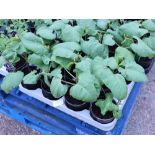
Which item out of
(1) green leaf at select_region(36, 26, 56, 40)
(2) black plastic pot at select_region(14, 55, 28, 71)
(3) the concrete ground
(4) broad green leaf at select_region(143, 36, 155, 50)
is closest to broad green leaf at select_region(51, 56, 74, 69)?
(1) green leaf at select_region(36, 26, 56, 40)

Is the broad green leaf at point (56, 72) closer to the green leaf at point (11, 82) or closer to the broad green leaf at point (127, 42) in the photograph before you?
the green leaf at point (11, 82)

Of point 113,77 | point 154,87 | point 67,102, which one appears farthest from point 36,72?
point 154,87

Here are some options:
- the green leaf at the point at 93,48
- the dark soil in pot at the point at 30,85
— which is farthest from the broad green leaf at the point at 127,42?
the dark soil in pot at the point at 30,85

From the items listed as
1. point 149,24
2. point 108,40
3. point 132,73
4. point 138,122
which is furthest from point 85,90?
point 138,122

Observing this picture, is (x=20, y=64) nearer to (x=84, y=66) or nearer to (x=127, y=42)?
(x=84, y=66)

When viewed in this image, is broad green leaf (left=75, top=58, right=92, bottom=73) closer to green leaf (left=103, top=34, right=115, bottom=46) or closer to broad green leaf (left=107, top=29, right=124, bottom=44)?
green leaf (left=103, top=34, right=115, bottom=46)

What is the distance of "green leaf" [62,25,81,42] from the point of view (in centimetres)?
133

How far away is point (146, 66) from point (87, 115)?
18.4 inches

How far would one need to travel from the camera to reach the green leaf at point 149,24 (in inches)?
55.9

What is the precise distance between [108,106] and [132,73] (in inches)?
6.8

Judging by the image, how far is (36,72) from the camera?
136cm

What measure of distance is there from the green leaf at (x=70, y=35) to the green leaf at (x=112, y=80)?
242 millimetres

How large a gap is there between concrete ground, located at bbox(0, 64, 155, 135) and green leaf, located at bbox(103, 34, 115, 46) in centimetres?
60

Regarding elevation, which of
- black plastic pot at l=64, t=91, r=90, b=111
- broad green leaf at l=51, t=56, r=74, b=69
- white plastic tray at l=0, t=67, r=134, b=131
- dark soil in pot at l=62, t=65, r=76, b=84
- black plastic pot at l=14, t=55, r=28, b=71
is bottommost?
white plastic tray at l=0, t=67, r=134, b=131
